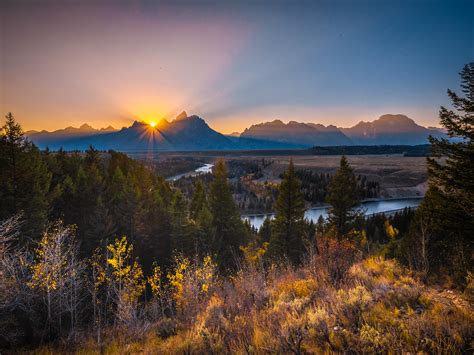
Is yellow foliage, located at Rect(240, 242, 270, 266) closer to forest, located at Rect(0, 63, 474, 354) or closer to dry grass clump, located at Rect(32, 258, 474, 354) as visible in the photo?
forest, located at Rect(0, 63, 474, 354)

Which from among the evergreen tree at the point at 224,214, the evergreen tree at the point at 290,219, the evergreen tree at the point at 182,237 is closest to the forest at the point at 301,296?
the evergreen tree at the point at 290,219

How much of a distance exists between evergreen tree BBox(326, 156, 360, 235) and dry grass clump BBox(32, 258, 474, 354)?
17.4 meters

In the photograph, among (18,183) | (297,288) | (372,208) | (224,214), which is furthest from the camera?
(372,208)

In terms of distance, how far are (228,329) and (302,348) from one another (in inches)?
76.7

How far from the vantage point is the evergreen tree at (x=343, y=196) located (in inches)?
1016

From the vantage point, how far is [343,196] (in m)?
25.9

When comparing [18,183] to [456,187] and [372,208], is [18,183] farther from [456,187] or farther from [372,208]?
[372,208]

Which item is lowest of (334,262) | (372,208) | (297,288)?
(372,208)

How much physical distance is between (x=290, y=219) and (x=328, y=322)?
82.9 ft

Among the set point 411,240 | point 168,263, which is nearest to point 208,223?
point 168,263

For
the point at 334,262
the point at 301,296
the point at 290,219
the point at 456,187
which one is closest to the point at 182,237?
the point at 290,219

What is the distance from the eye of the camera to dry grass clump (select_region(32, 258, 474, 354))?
4797mm

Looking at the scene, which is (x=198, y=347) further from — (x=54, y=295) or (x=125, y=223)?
(x=125, y=223)

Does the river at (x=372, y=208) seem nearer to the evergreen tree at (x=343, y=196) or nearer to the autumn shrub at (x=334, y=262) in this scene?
the evergreen tree at (x=343, y=196)
